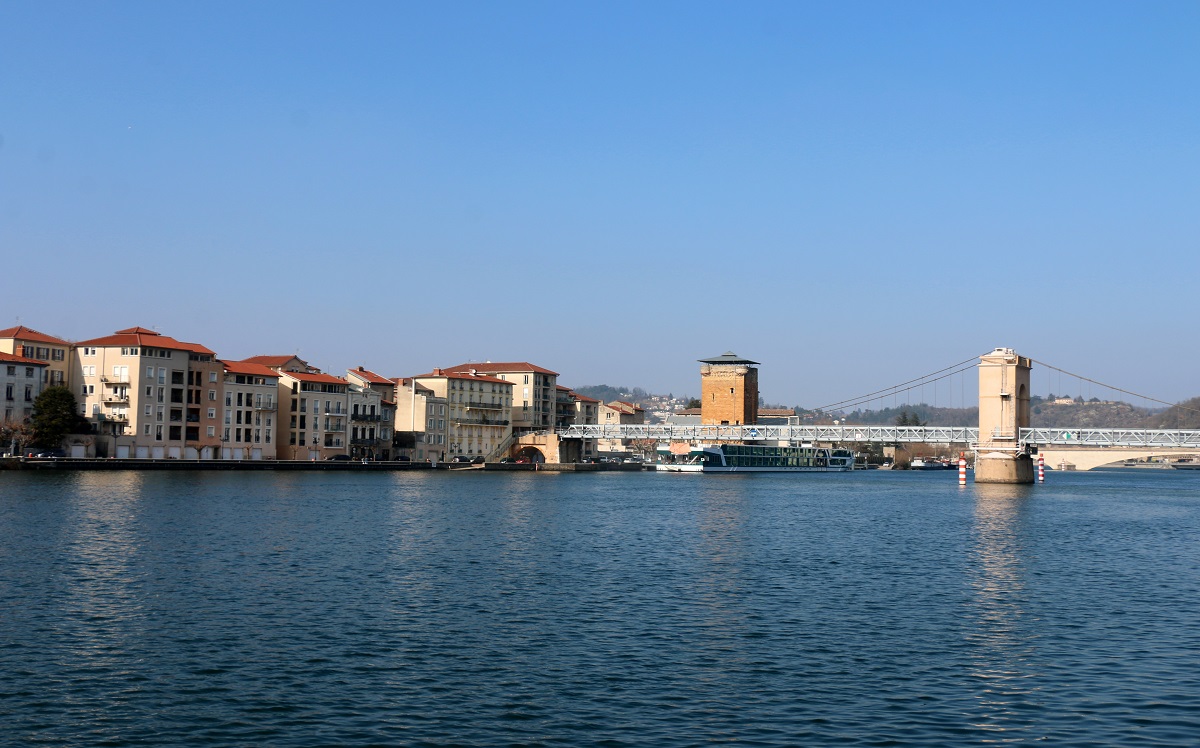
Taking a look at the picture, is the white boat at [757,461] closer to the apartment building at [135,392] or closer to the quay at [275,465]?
the quay at [275,465]

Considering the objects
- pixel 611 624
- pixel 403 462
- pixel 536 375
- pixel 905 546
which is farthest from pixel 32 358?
pixel 611 624

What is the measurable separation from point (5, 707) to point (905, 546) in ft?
107

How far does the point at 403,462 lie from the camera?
4779 inches

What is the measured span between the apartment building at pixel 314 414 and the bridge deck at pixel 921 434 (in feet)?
93.1

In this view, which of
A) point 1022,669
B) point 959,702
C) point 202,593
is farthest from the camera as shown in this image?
point 202,593

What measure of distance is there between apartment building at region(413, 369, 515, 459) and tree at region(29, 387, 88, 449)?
1756 inches

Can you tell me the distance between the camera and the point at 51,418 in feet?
307

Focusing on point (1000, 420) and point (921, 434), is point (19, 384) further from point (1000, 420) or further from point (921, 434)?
point (921, 434)

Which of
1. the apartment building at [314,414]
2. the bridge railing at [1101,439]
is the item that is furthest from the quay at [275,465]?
the bridge railing at [1101,439]

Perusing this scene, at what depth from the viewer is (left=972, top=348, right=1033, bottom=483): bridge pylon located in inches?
3733

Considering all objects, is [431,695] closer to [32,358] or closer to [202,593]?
[202,593]

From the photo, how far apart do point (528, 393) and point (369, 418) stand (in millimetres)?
29855

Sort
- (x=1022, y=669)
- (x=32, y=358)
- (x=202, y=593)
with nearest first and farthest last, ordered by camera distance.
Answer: (x=1022, y=669), (x=202, y=593), (x=32, y=358)

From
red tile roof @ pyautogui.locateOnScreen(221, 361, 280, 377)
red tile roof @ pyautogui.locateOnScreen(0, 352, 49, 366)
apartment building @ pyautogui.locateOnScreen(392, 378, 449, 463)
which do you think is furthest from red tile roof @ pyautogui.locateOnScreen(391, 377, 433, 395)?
red tile roof @ pyautogui.locateOnScreen(0, 352, 49, 366)
